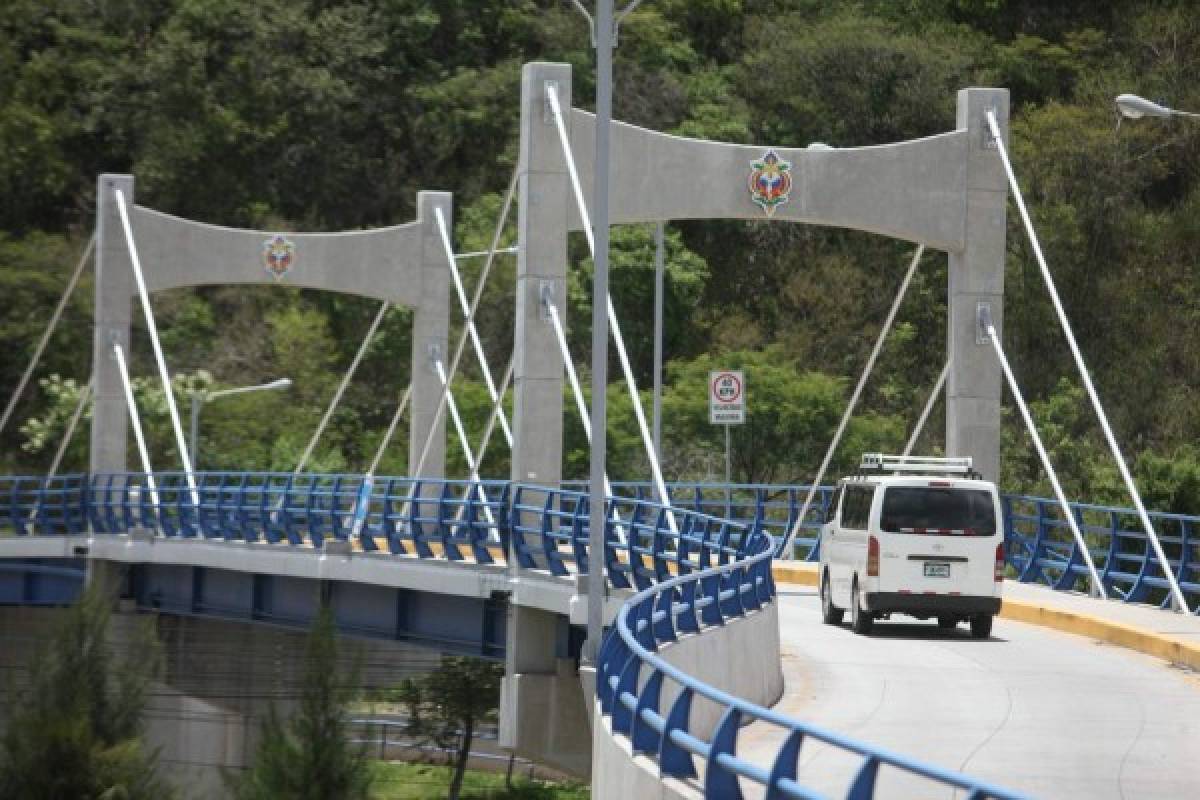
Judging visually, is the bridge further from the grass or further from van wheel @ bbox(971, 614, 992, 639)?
the grass

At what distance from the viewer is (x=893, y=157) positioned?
37.5 meters

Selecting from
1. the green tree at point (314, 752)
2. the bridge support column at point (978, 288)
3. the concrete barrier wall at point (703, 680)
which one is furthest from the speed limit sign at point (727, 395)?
the concrete barrier wall at point (703, 680)

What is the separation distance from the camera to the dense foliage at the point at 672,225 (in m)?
Answer: 61.2

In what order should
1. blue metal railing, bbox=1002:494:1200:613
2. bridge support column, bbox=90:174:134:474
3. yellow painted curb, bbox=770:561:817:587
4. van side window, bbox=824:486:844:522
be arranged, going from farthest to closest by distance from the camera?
1. bridge support column, bbox=90:174:134:474
2. yellow painted curb, bbox=770:561:817:587
3. blue metal railing, bbox=1002:494:1200:613
4. van side window, bbox=824:486:844:522

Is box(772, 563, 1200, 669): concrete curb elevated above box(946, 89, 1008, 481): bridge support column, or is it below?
below

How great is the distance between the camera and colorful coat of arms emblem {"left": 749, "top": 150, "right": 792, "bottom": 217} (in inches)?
1447

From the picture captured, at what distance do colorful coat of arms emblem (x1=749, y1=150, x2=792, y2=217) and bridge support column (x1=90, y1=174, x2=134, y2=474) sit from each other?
19.8 meters

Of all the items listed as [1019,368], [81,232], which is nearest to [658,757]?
[1019,368]

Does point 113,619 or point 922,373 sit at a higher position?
point 922,373

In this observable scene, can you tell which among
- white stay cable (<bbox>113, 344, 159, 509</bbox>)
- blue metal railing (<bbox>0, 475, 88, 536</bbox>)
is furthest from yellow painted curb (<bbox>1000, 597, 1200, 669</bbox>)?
blue metal railing (<bbox>0, 475, 88, 536</bbox>)

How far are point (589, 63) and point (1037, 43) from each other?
37.1ft

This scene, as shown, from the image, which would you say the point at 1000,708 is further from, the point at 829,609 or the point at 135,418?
the point at 135,418

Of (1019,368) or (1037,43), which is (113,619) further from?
(1037,43)

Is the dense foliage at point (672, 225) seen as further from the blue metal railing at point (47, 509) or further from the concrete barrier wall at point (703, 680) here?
the concrete barrier wall at point (703, 680)
